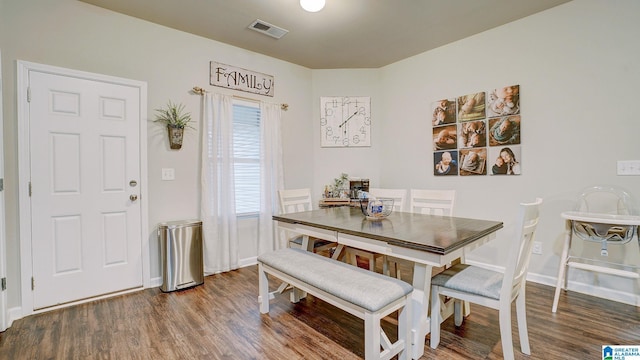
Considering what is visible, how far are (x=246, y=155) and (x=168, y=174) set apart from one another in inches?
36.4

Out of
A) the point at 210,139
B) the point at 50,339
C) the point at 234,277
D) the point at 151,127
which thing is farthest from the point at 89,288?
the point at 210,139

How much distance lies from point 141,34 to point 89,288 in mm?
2475

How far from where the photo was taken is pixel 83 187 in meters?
2.58

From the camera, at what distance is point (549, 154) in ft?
9.23

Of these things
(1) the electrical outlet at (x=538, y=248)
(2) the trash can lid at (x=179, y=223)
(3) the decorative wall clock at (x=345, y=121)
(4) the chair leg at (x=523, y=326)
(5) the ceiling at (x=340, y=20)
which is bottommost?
(4) the chair leg at (x=523, y=326)

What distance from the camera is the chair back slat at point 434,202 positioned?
2.57 meters

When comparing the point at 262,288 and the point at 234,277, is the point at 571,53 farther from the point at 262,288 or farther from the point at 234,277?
the point at 234,277

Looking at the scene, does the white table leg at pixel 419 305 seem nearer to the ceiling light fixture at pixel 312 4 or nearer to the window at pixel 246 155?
the ceiling light fixture at pixel 312 4

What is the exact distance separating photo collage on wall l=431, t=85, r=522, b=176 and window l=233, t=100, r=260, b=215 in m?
2.28

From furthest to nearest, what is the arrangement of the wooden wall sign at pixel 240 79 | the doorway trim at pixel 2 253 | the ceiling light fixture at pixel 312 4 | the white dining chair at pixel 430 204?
the wooden wall sign at pixel 240 79
the white dining chair at pixel 430 204
the ceiling light fixture at pixel 312 4
the doorway trim at pixel 2 253

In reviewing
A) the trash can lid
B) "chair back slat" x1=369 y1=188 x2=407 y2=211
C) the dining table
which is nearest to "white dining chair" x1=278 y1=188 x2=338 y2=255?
the dining table

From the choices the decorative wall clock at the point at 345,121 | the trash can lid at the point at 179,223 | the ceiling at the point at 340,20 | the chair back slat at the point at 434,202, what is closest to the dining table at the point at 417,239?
the chair back slat at the point at 434,202

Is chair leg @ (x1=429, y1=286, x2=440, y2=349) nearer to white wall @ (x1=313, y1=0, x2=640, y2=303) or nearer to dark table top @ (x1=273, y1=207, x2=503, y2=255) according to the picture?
dark table top @ (x1=273, y1=207, x2=503, y2=255)

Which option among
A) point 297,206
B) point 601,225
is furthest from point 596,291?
point 297,206
